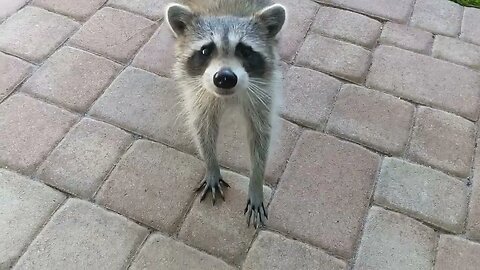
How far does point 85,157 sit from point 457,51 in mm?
2115

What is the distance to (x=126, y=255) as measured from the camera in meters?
2.20

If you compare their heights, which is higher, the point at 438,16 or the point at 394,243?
the point at 438,16

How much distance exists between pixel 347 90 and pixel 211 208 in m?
1.01

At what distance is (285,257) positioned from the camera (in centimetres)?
223

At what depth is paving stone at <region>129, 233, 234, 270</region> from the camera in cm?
218

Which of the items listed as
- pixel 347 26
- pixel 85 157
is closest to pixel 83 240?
pixel 85 157

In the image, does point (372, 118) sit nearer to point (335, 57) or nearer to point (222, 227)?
point (335, 57)

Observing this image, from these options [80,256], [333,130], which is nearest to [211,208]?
[80,256]

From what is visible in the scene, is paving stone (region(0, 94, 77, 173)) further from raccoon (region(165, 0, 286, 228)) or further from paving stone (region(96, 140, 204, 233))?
raccoon (region(165, 0, 286, 228))

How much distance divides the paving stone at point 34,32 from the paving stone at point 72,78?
81mm

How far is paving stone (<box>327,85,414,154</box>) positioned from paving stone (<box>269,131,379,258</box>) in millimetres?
83

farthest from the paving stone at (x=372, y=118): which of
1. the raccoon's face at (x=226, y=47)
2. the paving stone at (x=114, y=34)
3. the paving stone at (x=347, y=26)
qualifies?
the paving stone at (x=114, y=34)

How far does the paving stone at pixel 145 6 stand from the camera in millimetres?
3219

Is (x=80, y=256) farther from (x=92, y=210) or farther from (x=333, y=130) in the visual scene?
(x=333, y=130)
